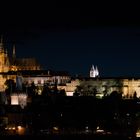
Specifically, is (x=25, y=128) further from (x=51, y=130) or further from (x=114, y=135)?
(x=114, y=135)

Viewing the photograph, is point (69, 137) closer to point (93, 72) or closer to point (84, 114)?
point (84, 114)

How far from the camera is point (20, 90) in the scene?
75312mm

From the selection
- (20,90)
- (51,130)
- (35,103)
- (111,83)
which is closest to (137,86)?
(111,83)

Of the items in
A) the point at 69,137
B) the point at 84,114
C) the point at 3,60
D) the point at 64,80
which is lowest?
the point at 69,137

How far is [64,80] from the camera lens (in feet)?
292

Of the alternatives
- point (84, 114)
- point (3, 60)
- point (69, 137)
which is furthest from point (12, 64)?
point (69, 137)

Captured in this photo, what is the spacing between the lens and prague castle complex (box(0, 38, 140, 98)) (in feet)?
275

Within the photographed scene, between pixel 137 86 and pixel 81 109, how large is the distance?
28.7m

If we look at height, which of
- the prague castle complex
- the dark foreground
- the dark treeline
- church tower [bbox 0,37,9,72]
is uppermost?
church tower [bbox 0,37,9,72]

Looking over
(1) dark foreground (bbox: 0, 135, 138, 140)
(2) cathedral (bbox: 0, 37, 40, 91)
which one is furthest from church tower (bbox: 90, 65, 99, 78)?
(1) dark foreground (bbox: 0, 135, 138, 140)

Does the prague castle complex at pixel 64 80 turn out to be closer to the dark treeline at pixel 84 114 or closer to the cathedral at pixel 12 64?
the cathedral at pixel 12 64

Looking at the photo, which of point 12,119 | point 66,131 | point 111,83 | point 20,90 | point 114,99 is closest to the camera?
point 66,131

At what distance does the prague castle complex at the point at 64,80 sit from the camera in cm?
8388

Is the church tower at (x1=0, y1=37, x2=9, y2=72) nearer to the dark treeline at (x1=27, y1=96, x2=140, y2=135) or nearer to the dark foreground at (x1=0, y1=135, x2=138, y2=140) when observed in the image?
the dark treeline at (x1=27, y1=96, x2=140, y2=135)
